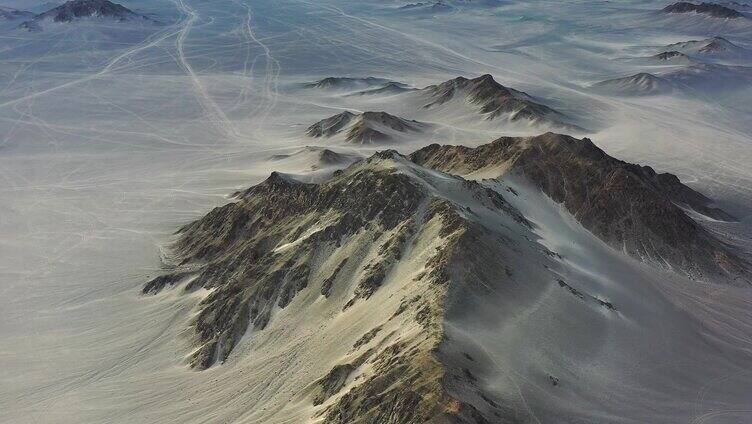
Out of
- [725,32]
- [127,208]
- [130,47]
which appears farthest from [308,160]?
[725,32]

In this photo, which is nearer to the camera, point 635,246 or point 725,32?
point 635,246

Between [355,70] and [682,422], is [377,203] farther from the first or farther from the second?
[355,70]

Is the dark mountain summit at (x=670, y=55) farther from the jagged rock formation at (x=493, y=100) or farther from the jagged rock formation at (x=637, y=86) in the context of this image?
the jagged rock formation at (x=493, y=100)

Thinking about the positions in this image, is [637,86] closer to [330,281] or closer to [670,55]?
[670,55]

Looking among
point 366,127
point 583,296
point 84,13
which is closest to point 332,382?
point 583,296

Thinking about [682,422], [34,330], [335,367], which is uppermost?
[335,367]

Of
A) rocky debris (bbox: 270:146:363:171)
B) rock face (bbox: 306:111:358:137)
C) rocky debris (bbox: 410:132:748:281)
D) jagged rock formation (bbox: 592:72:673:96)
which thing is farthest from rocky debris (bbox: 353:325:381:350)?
jagged rock formation (bbox: 592:72:673:96)

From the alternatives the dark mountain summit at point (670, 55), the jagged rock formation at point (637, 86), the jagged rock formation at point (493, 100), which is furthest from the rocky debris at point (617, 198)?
the dark mountain summit at point (670, 55)
